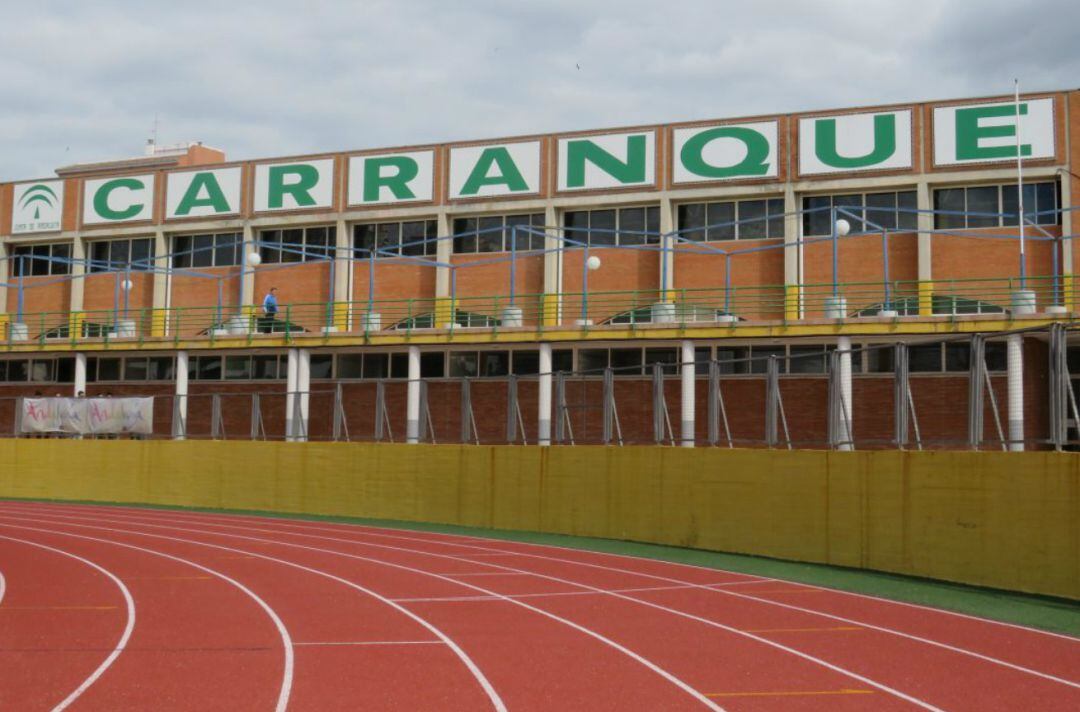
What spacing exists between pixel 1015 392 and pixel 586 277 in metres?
16.2

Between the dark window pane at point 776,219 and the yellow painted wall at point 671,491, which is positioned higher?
the dark window pane at point 776,219

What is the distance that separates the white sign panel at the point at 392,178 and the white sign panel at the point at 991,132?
54.3ft

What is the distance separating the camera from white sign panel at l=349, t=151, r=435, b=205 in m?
41.5

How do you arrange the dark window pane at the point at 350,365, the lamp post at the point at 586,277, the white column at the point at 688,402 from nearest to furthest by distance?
the white column at the point at 688,402
the lamp post at the point at 586,277
the dark window pane at the point at 350,365

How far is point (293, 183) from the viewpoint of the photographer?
4344 cm

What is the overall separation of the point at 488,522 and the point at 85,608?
12127 mm

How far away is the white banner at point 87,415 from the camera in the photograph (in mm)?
33125

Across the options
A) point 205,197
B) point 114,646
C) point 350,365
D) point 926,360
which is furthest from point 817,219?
point 114,646

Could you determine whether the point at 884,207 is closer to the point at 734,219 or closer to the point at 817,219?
the point at 817,219

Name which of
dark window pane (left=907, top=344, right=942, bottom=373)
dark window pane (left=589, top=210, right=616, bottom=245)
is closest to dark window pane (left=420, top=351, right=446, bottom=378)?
dark window pane (left=589, top=210, right=616, bottom=245)

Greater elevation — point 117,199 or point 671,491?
point 117,199

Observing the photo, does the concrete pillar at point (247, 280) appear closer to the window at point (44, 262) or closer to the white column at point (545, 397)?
the window at point (44, 262)

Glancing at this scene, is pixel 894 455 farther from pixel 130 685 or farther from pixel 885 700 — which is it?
pixel 130 685

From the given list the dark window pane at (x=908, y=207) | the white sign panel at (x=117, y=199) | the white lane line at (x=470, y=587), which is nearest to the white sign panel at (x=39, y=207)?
the white sign panel at (x=117, y=199)
